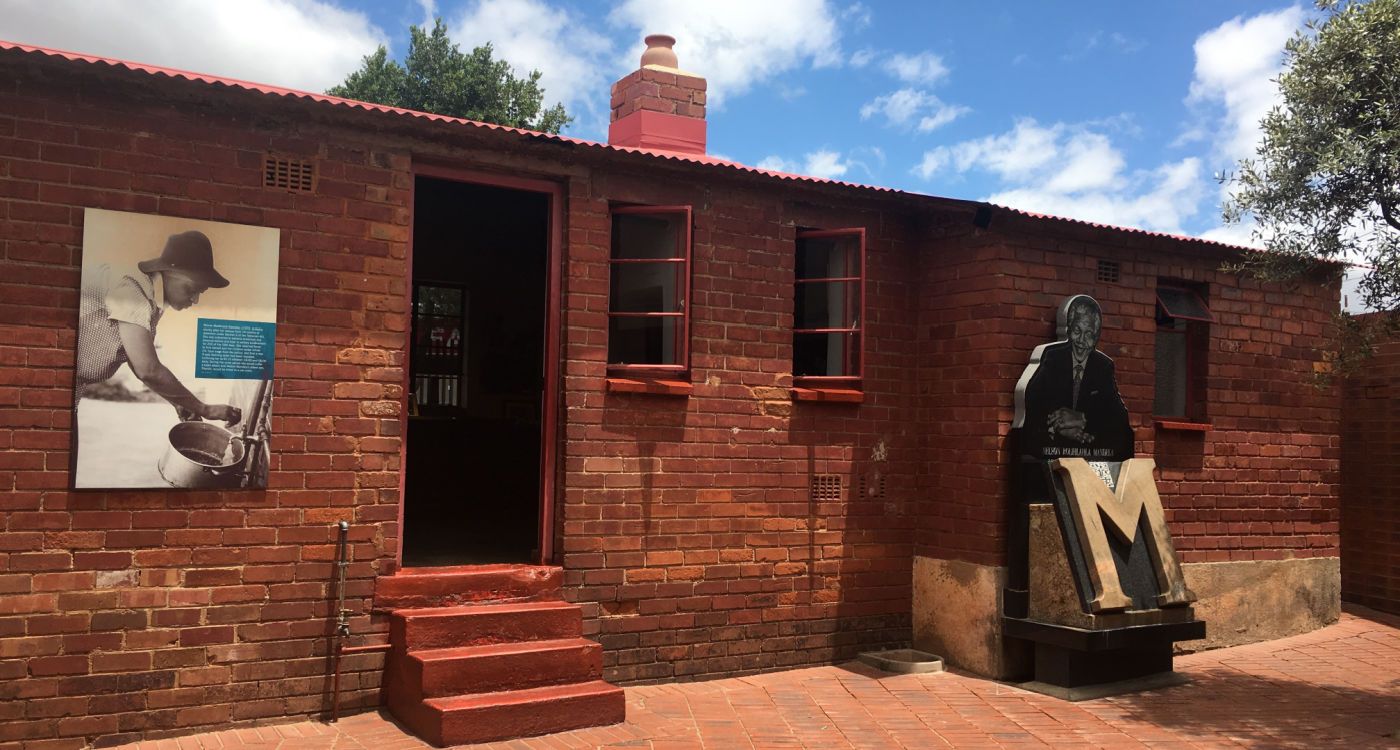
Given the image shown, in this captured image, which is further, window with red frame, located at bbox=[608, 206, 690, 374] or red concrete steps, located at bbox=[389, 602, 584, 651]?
window with red frame, located at bbox=[608, 206, 690, 374]

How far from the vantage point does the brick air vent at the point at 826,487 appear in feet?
26.2

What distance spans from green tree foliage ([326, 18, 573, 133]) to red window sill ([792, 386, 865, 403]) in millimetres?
18442

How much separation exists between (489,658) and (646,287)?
9.20 ft

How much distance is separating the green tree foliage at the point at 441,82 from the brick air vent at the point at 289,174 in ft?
61.7

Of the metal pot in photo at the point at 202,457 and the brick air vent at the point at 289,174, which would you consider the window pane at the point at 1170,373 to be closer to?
the brick air vent at the point at 289,174

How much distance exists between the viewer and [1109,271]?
28.2 feet

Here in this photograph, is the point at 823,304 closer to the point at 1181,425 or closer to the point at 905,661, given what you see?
the point at 905,661

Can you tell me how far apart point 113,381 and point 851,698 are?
4.94 metres

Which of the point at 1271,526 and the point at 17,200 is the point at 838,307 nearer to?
the point at 1271,526

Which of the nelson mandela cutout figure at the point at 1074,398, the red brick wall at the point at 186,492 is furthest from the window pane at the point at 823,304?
the red brick wall at the point at 186,492

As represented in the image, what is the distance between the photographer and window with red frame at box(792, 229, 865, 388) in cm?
808

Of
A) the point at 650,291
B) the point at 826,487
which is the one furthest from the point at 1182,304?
the point at 650,291

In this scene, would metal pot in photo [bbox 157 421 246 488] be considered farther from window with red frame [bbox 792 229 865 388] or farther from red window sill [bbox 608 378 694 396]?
window with red frame [bbox 792 229 865 388]

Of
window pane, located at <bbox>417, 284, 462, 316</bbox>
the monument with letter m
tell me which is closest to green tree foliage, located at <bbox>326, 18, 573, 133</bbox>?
window pane, located at <bbox>417, 284, 462, 316</bbox>
